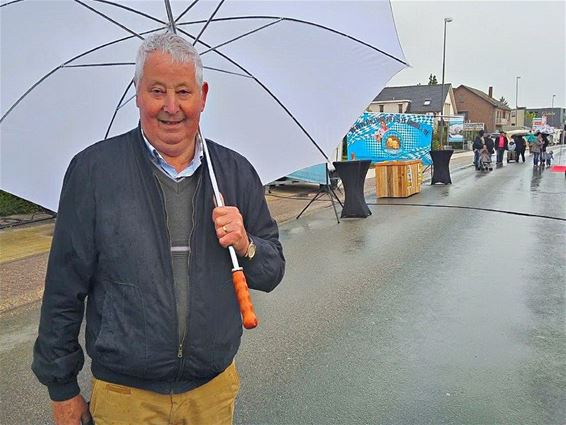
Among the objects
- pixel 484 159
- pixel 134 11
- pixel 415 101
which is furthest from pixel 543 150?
pixel 415 101

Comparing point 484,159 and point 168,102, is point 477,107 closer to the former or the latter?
point 484,159

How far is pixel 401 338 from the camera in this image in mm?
4273

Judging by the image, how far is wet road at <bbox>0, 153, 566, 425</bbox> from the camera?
3.23 meters

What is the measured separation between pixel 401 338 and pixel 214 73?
2.68m

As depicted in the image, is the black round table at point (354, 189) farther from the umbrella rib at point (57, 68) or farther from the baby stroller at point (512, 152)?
the baby stroller at point (512, 152)

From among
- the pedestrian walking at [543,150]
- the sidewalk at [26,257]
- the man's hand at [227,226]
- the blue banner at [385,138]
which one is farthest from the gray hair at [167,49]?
the pedestrian walking at [543,150]

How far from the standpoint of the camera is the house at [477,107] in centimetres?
7638

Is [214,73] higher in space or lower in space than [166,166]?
higher

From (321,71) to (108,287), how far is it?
6.30ft

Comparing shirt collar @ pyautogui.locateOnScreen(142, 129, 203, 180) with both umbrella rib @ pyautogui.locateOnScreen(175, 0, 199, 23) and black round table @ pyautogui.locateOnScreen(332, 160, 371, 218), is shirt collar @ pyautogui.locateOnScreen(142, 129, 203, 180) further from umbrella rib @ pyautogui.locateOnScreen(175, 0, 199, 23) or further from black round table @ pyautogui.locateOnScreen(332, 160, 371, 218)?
black round table @ pyautogui.locateOnScreen(332, 160, 371, 218)

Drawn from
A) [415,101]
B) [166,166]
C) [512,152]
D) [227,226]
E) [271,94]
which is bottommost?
[512,152]

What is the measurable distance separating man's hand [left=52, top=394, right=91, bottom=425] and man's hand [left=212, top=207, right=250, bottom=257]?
0.77 m

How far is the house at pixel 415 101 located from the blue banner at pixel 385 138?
3823 centimetres

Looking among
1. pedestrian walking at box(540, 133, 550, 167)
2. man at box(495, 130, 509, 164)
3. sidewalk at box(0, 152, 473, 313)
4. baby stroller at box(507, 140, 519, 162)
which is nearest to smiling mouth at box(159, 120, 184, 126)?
sidewalk at box(0, 152, 473, 313)
